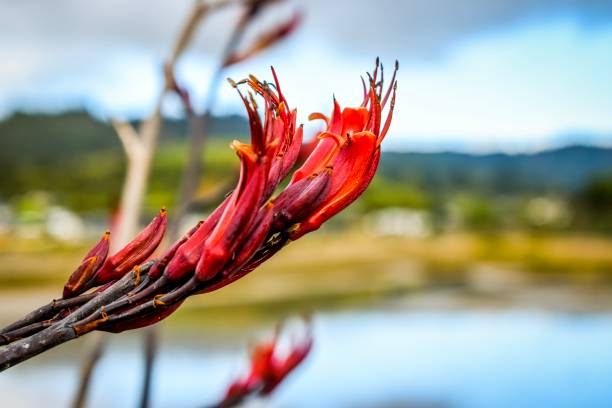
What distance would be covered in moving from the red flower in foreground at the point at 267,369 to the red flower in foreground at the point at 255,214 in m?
0.43

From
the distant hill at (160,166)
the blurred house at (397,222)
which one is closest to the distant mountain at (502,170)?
the distant hill at (160,166)

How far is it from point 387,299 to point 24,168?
319 centimetres

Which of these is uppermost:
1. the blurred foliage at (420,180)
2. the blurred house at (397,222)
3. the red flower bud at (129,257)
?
the red flower bud at (129,257)

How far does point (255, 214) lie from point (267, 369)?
468mm

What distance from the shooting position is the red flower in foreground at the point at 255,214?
224mm

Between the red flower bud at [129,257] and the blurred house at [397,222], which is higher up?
the red flower bud at [129,257]

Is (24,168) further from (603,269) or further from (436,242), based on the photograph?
(603,269)

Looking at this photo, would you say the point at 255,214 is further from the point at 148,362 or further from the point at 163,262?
the point at 148,362

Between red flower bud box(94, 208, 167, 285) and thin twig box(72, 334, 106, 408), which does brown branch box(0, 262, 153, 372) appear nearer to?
red flower bud box(94, 208, 167, 285)

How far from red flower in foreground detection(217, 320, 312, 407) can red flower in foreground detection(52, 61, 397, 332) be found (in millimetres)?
427

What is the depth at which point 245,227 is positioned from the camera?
8.7 inches

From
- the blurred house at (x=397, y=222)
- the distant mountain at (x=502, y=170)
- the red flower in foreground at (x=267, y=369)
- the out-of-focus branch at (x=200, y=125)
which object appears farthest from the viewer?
the distant mountain at (x=502, y=170)

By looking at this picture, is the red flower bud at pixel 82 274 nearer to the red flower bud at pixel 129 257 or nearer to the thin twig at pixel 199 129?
the red flower bud at pixel 129 257

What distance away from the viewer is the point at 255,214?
22cm
